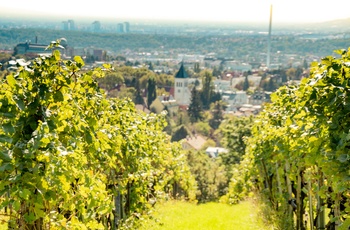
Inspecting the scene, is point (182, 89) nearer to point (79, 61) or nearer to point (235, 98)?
point (235, 98)

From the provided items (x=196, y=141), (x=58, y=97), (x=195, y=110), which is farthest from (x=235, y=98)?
(x=58, y=97)

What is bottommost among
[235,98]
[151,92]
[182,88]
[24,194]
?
[235,98]

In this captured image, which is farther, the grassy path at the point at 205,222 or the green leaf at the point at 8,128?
the grassy path at the point at 205,222

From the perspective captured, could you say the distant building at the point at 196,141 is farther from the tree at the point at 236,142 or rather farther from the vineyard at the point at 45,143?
the vineyard at the point at 45,143

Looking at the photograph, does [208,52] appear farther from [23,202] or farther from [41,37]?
[23,202]

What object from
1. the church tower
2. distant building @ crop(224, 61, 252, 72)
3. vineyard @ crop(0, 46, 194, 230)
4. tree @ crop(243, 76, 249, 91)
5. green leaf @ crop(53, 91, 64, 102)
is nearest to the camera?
vineyard @ crop(0, 46, 194, 230)

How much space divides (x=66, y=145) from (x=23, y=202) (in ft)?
1.36

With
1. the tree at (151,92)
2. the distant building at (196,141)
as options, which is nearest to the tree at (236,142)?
the distant building at (196,141)

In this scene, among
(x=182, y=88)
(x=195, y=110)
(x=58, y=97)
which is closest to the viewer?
(x=58, y=97)

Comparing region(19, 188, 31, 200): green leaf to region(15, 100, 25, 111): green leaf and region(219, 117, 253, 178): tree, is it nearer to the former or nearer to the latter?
region(15, 100, 25, 111): green leaf

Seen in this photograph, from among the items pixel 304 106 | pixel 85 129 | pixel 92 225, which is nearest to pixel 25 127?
pixel 85 129

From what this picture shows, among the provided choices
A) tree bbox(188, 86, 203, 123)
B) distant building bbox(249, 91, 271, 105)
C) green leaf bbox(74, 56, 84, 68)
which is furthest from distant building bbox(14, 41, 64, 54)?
distant building bbox(249, 91, 271, 105)

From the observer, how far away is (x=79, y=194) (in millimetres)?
3029

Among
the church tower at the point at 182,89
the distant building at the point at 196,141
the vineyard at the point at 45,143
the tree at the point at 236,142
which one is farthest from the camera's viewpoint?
the church tower at the point at 182,89
